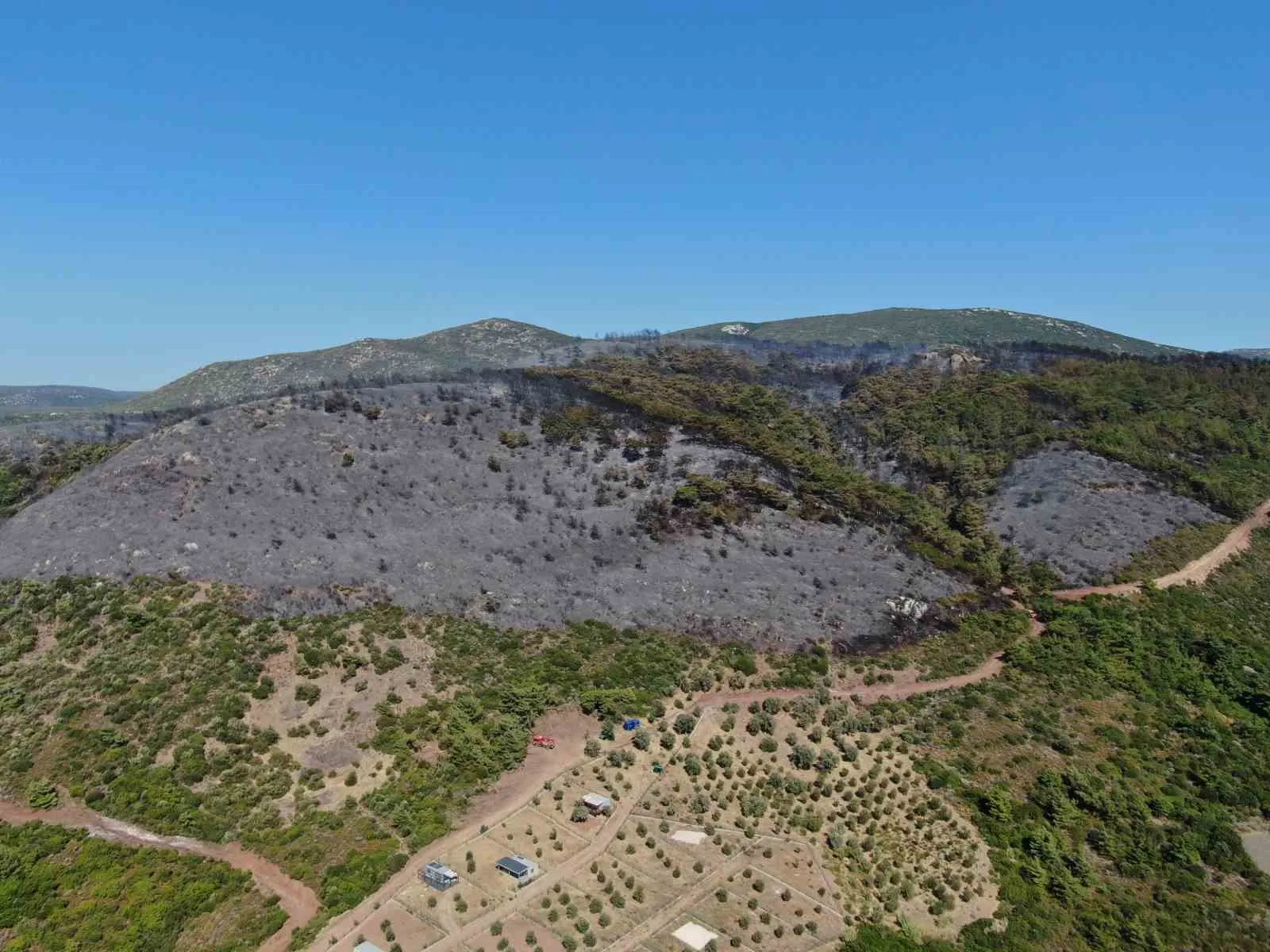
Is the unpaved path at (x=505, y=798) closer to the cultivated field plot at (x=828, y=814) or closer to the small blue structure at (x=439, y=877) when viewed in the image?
the small blue structure at (x=439, y=877)

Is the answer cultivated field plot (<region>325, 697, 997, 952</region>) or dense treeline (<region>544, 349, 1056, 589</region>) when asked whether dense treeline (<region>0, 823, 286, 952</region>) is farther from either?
dense treeline (<region>544, 349, 1056, 589</region>)

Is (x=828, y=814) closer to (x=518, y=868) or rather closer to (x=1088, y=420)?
(x=518, y=868)

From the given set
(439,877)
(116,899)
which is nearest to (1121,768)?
(439,877)

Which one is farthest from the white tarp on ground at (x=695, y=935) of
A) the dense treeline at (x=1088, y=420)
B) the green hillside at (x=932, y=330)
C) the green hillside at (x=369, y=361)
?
the green hillside at (x=932, y=330)

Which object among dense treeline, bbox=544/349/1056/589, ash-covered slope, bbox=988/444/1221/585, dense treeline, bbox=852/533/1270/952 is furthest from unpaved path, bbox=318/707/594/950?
ash-covered slope, bbox=988/444/1221/585

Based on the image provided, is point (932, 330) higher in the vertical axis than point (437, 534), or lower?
higher

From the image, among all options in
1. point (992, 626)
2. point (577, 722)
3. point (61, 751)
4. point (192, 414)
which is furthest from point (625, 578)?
point (192, 414)

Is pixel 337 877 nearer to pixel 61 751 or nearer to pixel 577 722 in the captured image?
pixel 577 722

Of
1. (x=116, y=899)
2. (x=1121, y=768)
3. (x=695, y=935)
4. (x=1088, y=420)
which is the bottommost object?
(x=1121, y=768)

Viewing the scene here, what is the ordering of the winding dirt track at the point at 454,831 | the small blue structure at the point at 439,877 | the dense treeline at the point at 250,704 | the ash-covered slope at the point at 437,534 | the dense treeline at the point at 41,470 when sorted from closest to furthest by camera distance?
the winding dirt track at the point at 454,831 → the small blue structure at the point at 439,877 → the dense treeline at the point at 250,704 → the ash-covered slope at the point at 437,534 → the dense treeline at the point at 41,470
